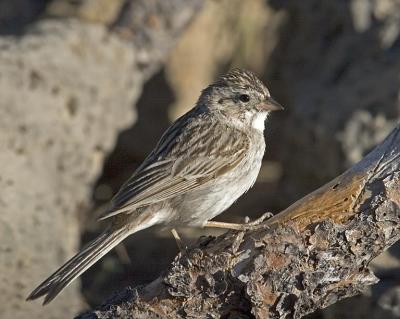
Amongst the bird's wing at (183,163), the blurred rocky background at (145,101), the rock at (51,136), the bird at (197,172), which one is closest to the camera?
the bird at (197,172)

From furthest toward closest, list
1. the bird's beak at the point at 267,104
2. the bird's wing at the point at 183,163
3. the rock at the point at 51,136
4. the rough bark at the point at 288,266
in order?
the rock at the point at 51,136
the bird's beak at the point at 267,104
the bird's wing at the point at 183,163
the rough bark at the point at 288,266

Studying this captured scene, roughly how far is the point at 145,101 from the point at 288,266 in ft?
19.9

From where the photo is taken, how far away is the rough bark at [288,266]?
5.68 meters

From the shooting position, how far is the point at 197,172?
7.27m

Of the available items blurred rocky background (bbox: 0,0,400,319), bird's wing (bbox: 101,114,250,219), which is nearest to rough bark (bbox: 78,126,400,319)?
bird's wing (bbox: 101,114,250,219)

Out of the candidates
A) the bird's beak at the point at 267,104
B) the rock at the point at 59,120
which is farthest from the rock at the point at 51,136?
the bird's beak at the point at 267,104

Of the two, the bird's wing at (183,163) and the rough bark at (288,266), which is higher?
the bird's wing at (183,163)

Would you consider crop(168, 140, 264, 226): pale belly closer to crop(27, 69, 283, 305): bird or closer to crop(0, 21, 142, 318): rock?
crop(27, 69, 283, 305): bird

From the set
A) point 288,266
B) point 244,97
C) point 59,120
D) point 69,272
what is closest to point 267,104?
point 244,97

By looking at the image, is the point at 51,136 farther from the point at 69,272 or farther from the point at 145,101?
the point at 69,272

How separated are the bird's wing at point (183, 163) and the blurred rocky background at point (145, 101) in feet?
6.05

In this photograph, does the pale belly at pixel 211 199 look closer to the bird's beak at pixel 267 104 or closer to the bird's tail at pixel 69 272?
the bird's beak at pixel 267 104

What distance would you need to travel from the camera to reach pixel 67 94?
932 cm

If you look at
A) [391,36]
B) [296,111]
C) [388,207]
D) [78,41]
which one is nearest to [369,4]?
[391,36]
